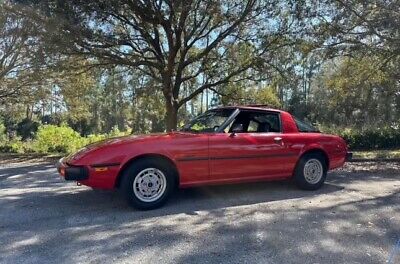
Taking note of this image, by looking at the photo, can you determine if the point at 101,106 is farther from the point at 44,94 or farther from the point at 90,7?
the point at 90,7

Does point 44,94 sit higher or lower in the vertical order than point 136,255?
higher

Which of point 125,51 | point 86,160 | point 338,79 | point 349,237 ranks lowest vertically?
point 349,237

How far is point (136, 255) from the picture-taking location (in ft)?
11.7

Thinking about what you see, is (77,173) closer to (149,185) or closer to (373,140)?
A: (149,185)

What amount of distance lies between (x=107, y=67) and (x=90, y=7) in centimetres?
429

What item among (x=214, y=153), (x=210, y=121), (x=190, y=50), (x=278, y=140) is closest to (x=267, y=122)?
(x=278, y=140)

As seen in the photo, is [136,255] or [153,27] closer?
[136,255]

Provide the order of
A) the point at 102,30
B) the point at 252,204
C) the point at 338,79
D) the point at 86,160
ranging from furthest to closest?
the point at 338,79, the point at 102,30, the point at 252,204, the point at 86,160

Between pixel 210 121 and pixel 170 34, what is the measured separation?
8.12 meters

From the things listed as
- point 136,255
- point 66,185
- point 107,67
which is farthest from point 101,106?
point 136,255

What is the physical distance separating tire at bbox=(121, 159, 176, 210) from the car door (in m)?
0.72

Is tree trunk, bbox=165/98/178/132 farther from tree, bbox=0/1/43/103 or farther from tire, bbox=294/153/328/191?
tire, bbox=294/153/328/191

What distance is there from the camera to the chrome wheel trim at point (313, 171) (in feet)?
21.2

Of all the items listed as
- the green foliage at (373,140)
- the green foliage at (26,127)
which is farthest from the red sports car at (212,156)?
the green foliage at (26,127)
